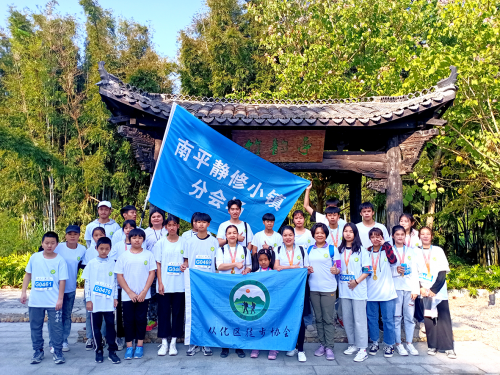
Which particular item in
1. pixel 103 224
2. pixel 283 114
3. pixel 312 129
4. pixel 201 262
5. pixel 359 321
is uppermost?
pixel 283 114

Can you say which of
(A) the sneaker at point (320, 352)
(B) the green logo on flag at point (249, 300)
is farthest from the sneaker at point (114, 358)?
(A) the sneaker at point (320, 352)

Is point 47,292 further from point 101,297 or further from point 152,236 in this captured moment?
point 152,236

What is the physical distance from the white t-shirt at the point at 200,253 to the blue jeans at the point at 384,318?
1855 mm

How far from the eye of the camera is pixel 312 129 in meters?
5.62

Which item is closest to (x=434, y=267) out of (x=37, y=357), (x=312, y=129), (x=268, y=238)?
(x=268, y=238)

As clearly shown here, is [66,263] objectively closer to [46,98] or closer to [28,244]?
[28,244]

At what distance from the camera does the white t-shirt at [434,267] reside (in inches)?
166

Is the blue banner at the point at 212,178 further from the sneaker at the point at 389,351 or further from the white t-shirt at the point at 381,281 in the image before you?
the sneaker at the point at 389,351

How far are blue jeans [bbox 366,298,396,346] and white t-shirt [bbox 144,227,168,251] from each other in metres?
2.56

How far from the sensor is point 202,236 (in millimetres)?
4234

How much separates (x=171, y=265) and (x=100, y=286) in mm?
764

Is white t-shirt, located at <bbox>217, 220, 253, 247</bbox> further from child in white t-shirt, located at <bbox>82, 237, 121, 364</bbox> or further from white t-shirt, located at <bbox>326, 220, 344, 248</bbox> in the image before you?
child in white t-shirt, located at <bbox>82, 237, 121, 364</bbox>

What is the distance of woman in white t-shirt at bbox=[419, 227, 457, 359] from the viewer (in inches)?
165

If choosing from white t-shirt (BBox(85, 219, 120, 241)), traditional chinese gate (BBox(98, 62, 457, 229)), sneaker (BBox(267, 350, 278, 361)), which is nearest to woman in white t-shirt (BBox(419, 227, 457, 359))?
traditional chinese gate (BBox(98, 62, 457, 229))
